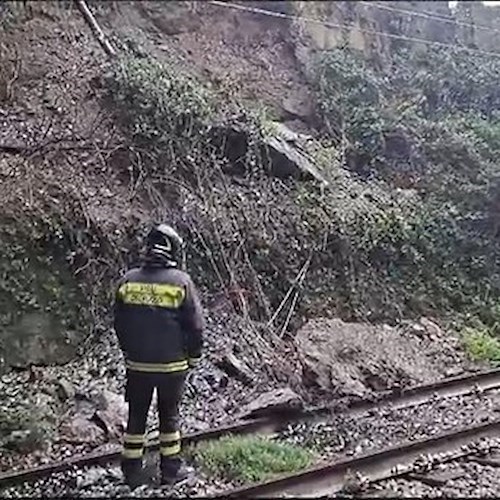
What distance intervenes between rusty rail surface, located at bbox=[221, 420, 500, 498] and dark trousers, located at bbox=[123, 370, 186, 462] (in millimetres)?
576

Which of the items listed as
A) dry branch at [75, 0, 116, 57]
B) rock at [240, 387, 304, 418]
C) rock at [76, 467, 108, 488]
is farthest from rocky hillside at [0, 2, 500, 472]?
rock at [76, 467, 108, 488]

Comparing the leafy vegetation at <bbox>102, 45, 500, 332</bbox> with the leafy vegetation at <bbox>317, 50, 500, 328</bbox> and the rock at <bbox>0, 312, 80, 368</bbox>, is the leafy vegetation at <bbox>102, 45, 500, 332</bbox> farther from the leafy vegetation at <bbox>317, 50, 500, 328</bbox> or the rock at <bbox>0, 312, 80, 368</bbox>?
the rock at <bbox>0, 312, 80, 368</bbox>

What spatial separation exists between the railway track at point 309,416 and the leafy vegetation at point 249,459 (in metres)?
0.29

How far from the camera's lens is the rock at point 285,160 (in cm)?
1166

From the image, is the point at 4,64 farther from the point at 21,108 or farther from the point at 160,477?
the point at 160,477

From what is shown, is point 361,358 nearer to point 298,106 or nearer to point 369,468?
point 369,468

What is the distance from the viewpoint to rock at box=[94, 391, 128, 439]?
7.71 metres

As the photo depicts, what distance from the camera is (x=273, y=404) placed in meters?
8.20

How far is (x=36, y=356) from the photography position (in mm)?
8648

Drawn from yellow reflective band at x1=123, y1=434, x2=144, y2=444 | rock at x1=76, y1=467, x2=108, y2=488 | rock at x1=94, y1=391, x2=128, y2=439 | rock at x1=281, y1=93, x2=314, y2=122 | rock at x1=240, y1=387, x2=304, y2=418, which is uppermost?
rock at x1=281, y1=93, x2=314, y2=122

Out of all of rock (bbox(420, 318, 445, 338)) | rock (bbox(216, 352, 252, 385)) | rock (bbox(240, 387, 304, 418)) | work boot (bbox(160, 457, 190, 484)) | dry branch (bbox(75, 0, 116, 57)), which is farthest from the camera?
dry branch (bbox(75, 0, 116, 57))

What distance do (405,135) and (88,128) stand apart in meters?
5.35

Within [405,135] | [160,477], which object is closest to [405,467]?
[160,477]

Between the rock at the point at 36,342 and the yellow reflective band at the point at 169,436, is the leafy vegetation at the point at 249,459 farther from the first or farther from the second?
the rock at the point at 36,342
